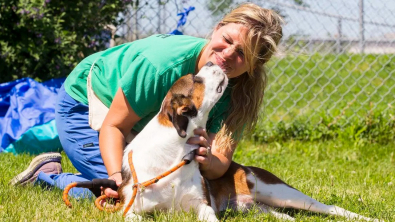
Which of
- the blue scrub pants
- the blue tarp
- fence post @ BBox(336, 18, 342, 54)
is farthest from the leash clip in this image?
fence post @ BBox(336, 18, 342, 54)

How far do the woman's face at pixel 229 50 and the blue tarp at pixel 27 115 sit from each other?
2393 mm

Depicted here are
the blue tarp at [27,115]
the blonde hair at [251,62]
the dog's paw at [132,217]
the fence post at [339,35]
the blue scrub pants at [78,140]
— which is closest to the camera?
the dog's paw at [132,217]

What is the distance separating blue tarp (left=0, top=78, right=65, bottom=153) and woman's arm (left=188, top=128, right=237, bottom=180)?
2137 millimetres

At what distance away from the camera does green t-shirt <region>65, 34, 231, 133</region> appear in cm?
360

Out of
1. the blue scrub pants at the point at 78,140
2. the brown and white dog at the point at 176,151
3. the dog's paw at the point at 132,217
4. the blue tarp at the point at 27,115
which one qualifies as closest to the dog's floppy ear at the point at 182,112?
the brown and white dog at the point at 176,151

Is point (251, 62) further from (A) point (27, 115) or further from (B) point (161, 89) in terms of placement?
(A) point (27, 115)

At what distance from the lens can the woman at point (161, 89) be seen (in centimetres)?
358

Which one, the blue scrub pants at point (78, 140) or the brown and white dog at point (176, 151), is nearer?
the brown and white dog at point (176, 151)

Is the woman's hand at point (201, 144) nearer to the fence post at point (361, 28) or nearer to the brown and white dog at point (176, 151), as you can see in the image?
the brown and white dog at point (176, 151)

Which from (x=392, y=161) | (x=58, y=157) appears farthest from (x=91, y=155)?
(x=392, y=161)

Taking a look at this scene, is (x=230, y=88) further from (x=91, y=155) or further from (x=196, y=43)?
(x=91, y=155)

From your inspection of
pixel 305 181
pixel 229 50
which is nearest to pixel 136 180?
pixel 229 50

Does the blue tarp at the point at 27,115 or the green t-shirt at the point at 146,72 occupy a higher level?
the green t-shirt at the point at 146,72

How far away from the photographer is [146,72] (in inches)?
142
